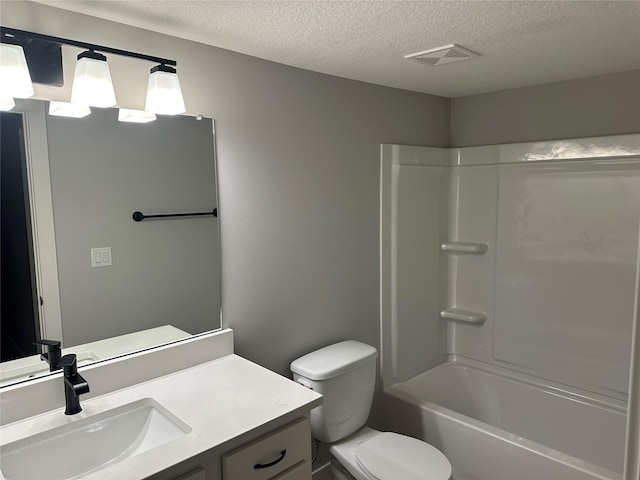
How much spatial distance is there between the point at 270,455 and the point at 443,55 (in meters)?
1.73

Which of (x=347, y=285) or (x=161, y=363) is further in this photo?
(x=347, y=285)

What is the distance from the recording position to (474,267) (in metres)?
3.17

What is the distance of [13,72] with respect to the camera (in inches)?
53.1

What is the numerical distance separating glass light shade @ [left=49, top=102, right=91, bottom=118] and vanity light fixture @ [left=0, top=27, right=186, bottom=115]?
2cm

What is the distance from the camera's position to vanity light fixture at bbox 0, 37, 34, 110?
52.6 inches

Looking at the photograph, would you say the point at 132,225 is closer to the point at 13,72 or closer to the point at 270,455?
the point at 13,72

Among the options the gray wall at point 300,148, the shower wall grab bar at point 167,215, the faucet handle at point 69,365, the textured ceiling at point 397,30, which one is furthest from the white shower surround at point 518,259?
the faucet handle at point 69,365

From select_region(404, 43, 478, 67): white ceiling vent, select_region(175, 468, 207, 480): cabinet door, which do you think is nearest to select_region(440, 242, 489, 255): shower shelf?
select_region(404, 43, 478, 67): white ceiling vent

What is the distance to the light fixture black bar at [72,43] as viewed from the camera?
137 centimetres

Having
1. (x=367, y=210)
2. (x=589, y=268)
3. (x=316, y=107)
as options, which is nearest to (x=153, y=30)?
(x=316, y=107)

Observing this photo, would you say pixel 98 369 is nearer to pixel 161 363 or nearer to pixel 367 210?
pixel 161 363

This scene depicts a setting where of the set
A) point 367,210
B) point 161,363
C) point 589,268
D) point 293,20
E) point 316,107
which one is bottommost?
point 161,363

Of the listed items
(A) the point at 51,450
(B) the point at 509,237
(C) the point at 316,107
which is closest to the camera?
(A) the point at 51,450

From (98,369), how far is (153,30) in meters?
1.23
